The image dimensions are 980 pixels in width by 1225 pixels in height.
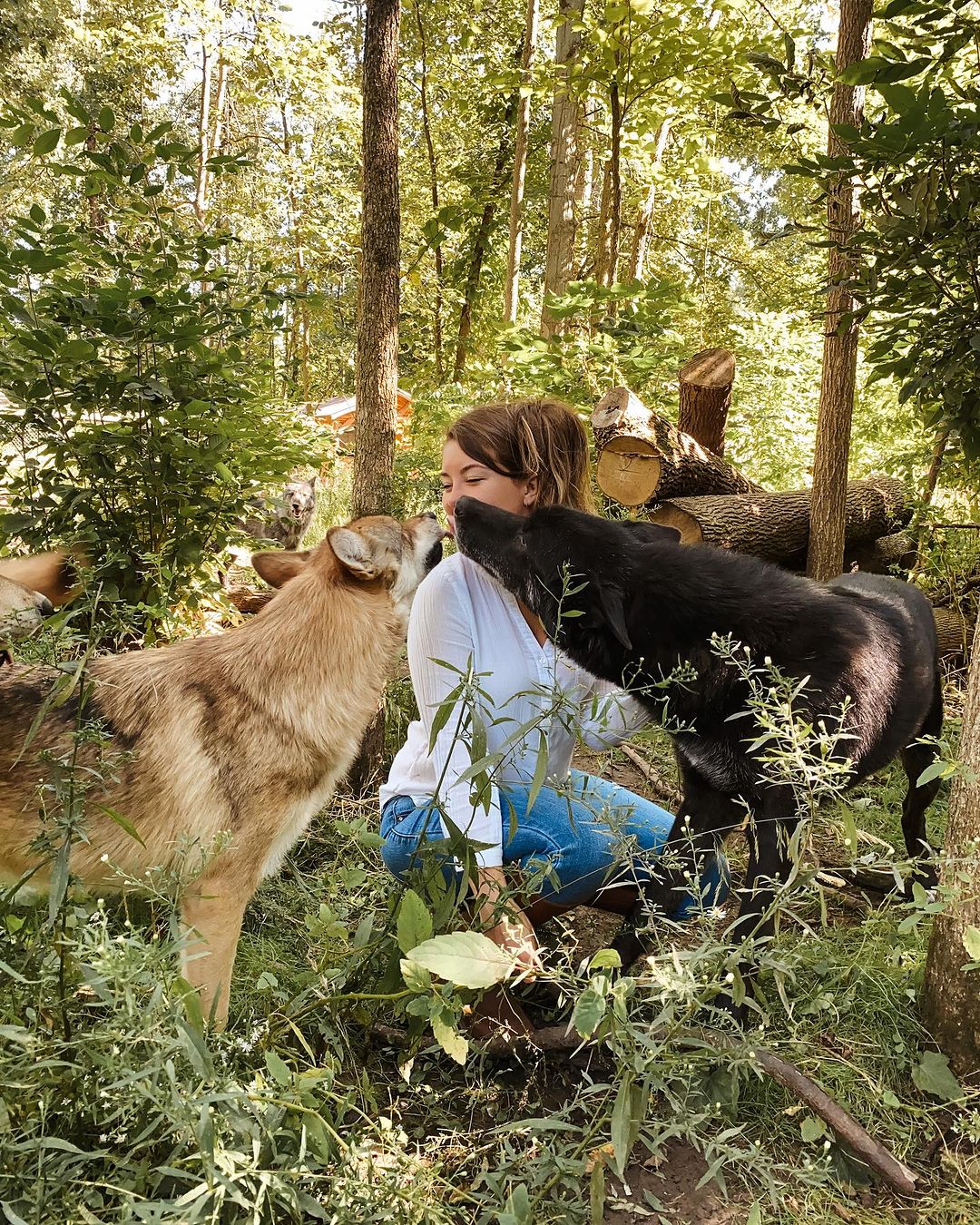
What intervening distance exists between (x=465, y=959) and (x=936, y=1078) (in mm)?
1552

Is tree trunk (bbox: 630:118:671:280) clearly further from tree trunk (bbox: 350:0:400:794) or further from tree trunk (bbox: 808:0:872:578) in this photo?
tree trunk (bbox: 350:0:400:794)

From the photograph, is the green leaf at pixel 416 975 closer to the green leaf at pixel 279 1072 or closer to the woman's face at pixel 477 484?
the green leaf at pixel 279 1072

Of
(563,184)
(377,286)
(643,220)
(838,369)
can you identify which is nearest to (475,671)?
(377,286)

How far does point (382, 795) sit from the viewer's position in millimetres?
2928

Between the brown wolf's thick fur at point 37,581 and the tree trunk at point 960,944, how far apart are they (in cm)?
294

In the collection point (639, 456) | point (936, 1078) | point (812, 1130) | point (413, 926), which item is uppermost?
point (639, 456)

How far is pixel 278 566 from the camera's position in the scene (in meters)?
3.35

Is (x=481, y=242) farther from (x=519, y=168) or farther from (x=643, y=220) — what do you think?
(x=519, y=168)

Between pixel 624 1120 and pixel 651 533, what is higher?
pixel 651 533

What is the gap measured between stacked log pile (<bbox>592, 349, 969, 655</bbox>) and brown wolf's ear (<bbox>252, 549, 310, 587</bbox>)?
311 centimetres

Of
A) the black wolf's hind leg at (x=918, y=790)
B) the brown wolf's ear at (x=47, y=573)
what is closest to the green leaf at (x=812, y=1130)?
the black wolf's hind leg at (x=918, y=790)

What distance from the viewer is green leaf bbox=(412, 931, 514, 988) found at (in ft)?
4.50

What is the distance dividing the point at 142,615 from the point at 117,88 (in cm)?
2234

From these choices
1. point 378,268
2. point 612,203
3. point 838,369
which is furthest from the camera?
point 612,203
